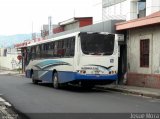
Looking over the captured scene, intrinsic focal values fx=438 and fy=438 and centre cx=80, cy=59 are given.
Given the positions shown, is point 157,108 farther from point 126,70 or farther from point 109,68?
point 126,70

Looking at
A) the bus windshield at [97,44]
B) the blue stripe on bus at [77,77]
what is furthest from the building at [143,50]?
the blue stripe on bus at [77,77]

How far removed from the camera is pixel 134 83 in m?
26.8

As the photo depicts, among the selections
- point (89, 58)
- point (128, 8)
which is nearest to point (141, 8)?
point (128, 8)

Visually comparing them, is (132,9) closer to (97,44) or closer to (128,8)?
(128,8)

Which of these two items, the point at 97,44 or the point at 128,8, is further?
the point at 128,8

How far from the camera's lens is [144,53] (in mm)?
25984

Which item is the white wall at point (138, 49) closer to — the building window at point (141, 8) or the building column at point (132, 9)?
the building window at point (141, 8)

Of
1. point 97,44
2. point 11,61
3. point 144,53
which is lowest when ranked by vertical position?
point 11,61

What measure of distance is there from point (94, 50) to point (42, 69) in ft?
23.0

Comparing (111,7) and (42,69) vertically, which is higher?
(111,7)

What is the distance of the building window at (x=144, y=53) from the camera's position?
25625 millimetres

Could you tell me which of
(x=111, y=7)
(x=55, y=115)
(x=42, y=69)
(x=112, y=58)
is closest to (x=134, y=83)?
(x=112, y=58)

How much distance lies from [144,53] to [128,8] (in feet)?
19.0

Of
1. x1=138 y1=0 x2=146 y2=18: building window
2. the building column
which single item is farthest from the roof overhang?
the building column
